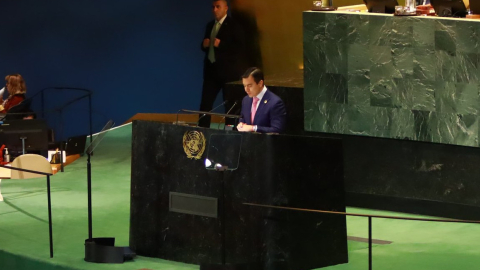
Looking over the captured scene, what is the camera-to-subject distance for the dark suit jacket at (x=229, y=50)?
11.9 m

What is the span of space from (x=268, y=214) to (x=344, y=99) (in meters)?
2.34

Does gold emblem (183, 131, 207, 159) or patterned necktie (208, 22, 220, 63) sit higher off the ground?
patterned necktie (208, 22, 220, 63)

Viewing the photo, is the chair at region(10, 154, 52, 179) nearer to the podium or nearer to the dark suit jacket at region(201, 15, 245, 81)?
the dark suit jacket at region(201, 15, 245, 81)

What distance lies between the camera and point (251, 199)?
6840 millimetres

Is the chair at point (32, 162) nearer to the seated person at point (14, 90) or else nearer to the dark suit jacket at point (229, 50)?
the seated person at point (14, 90)

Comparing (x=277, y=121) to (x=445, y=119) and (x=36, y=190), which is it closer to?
(x=445, y=119)

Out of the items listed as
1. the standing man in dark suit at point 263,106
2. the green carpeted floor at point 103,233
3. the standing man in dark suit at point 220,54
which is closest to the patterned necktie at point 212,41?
the standing man in dark suit at point 220,54

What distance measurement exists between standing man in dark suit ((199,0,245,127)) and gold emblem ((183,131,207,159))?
473cm

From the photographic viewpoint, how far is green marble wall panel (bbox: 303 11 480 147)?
814 centimetres

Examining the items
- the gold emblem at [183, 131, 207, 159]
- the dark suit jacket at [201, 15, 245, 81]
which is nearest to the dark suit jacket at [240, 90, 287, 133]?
the gold emblem at [183, 131, 207, 159]

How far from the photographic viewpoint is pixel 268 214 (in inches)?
267

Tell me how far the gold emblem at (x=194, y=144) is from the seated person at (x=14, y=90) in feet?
18.0

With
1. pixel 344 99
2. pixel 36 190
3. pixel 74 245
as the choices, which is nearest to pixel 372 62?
pixel 344 99

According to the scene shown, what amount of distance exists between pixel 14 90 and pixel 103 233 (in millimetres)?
4292
